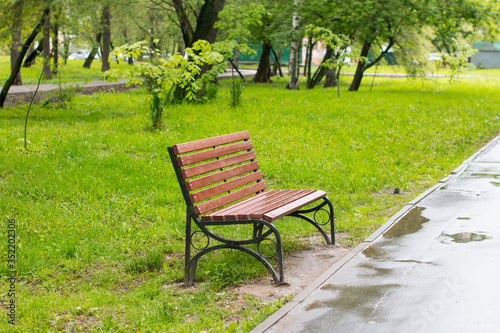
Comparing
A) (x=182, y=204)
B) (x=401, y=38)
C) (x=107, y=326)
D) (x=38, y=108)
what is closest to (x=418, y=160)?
(x=182, y=204)

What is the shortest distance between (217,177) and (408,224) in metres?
2.13

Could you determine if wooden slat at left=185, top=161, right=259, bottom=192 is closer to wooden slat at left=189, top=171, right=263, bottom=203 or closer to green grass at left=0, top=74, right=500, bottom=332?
wooden slat at left=189, top=171, right=263, bottom=203

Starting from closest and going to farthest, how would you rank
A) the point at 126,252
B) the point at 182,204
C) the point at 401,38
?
1. the point at 126,252
2. the point at 182,204
3. the point at 401,38

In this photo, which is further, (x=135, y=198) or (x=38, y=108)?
(x=38, y=108)

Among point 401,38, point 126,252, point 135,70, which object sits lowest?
point 126,252

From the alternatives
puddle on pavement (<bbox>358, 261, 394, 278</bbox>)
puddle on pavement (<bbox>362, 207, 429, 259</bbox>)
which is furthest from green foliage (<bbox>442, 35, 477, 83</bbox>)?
puddle on pavement (<bbox>358, 261, 394, 278</bbox>)

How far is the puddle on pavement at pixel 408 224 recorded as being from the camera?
5422 millimetres

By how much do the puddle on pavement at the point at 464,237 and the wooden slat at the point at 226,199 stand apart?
178cm

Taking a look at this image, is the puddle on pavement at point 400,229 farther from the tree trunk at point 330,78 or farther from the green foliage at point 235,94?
the tree trunk at point 330,78

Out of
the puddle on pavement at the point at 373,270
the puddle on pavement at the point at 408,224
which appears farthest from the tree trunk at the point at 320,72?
the puddle on pavement at the point at 373,270

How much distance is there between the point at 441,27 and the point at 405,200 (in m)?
17.6

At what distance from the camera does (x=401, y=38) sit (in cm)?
2420

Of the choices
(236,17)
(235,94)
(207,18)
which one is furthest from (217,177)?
(236,17)

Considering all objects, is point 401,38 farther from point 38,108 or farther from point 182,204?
point 182,204
